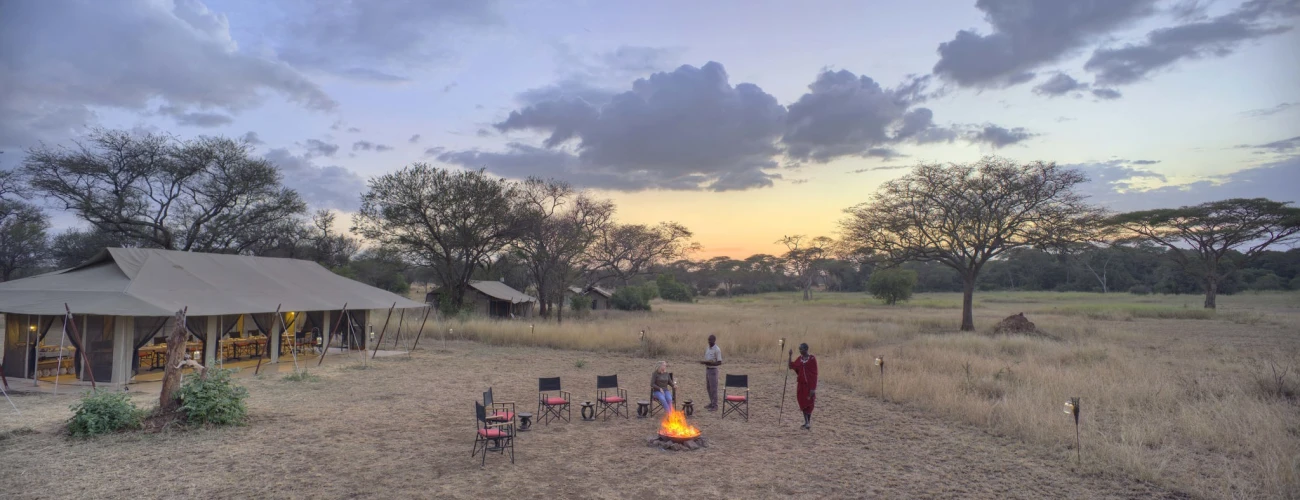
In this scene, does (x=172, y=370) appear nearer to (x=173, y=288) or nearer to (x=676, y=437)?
(x=173, y=288)

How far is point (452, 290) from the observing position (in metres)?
36.6

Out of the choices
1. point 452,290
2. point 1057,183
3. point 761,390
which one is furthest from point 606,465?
point 452,290

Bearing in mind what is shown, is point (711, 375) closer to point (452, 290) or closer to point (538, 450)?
point (538, 450)

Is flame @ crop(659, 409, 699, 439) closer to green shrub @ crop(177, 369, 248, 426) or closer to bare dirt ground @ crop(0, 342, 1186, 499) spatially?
bare dirt ground @ crop(0, 342, 1186, 499)

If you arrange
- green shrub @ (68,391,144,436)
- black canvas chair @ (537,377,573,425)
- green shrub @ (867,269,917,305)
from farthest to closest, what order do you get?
green shrub @ (867,269,917,305) → black canvas chair @ (537,377,573,425) → green shrub @ (68,391,144,436)

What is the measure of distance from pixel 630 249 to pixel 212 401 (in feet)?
117

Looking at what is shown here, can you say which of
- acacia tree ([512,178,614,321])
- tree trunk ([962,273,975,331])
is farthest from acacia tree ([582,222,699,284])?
tree trunk ([962,273,975,331])

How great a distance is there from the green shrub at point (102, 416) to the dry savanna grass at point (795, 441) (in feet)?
0.93

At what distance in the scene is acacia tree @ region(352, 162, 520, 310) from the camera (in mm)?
34406

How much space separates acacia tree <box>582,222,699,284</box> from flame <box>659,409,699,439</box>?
1279 inches

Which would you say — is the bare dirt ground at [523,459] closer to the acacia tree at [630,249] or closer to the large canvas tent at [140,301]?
the large canvas tent at [140,301]

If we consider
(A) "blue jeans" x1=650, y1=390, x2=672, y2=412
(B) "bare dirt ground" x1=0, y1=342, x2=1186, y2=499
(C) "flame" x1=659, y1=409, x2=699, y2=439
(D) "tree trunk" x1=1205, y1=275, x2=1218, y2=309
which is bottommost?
(B) "bare dirt ground" x1=0, y1=342, x2=1186, y2=499

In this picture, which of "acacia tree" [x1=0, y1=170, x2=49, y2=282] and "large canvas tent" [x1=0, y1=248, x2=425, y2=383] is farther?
"acacia tree" [x1=0, y1=170, x2=49, y2=282]

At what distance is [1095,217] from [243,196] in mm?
40384
